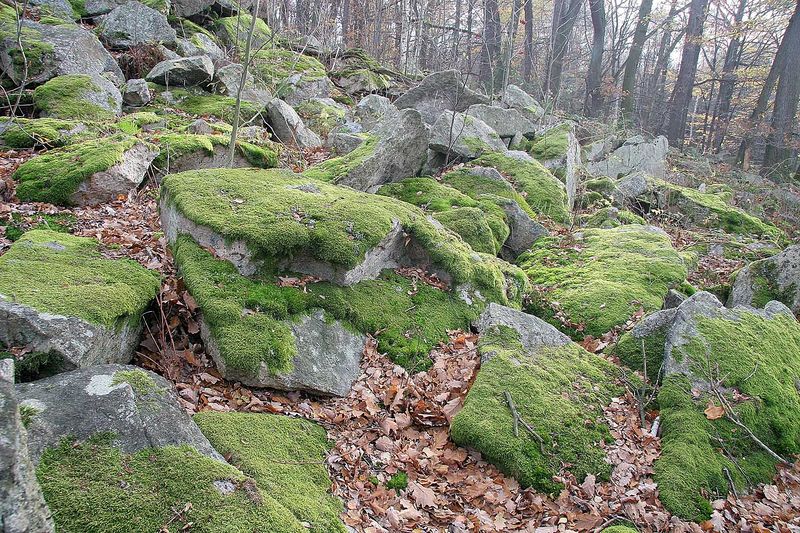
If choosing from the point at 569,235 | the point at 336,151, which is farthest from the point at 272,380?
the point at 336,151

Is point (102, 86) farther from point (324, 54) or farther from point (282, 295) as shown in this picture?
point (324, 54)

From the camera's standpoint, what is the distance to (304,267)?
5.56 m

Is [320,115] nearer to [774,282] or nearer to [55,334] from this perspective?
[774,282]

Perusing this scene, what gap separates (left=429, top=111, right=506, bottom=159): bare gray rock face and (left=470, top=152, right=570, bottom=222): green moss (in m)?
0.26

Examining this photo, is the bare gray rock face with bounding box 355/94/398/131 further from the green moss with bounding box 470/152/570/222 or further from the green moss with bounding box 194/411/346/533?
the green moss with bounding box 194/411/346/533

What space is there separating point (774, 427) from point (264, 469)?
4670 mm

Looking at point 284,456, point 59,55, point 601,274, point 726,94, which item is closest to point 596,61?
point 726,94

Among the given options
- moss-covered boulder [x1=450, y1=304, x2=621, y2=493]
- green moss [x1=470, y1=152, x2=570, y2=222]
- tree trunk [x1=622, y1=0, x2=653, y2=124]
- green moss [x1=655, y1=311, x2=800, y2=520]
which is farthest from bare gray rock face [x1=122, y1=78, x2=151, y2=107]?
tree trunk [x1=622, y1=0, x2=653, y2=124]

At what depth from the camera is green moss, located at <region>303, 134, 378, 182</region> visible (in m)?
8.11

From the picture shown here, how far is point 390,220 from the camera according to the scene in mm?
6184

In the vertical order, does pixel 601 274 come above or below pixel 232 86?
below

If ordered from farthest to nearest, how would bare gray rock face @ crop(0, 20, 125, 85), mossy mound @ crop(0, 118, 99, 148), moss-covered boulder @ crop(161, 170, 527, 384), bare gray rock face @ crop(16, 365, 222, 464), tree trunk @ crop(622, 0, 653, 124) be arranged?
tree trunk @ crop(622, 0, 653, 124)
bare gray rock face @ crop(0, 20, 125, 85)
mossy mound @ crop(0, 118, 99, 148)
moss-covered boulder @ crop(161, 170, 527, 384)
bare gray rock face @ crop(16, 365, 222, 464)

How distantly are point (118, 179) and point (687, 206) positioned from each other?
11.6 m

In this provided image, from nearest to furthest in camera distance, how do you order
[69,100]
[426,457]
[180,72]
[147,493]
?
[147,493] → [426,457] → [69,100] → [180,72]
